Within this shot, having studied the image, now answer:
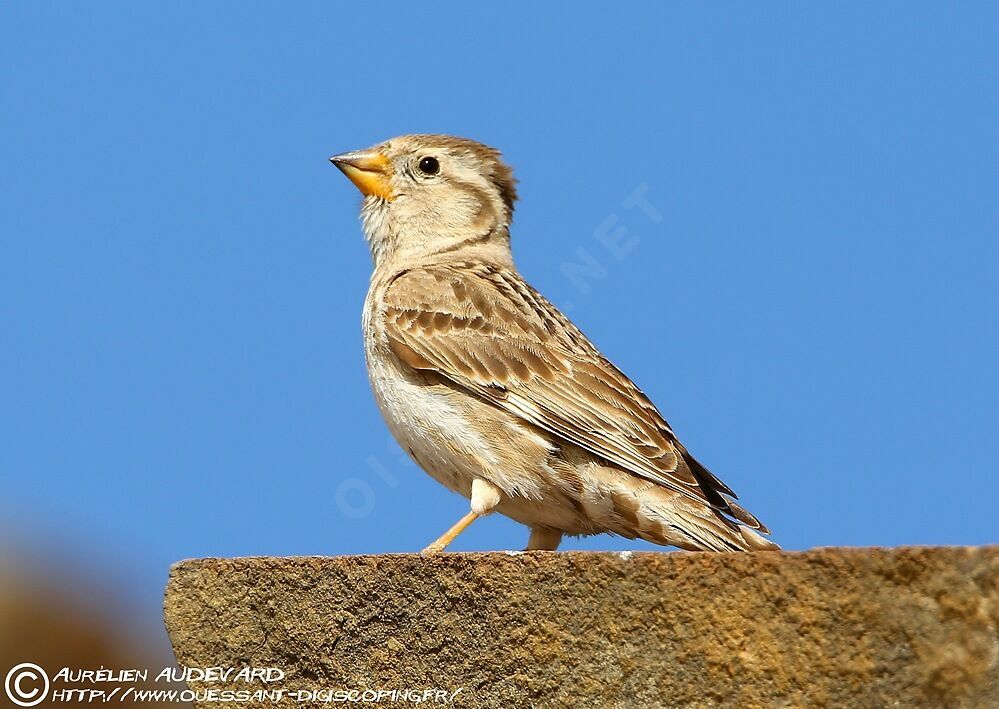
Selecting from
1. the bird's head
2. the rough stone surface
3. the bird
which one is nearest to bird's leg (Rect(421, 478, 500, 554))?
the bird

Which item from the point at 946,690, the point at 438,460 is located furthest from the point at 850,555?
the point at 438,460

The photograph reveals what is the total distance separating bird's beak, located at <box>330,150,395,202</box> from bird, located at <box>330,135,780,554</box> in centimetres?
56

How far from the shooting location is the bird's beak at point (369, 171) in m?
8.45

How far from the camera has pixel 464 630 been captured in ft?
17.6

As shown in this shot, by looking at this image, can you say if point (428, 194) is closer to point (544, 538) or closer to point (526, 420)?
point (526, 420)

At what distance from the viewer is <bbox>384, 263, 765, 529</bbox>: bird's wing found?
6.86 m

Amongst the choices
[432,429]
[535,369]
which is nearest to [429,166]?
[535,369]

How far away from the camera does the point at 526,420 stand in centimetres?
696

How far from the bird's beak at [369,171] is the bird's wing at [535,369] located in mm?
792

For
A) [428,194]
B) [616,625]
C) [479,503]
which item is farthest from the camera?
[428,194]

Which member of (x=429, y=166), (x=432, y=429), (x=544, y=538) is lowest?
(x=544, y=538)

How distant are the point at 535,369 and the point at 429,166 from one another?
1860mm

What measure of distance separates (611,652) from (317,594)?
3.91ft

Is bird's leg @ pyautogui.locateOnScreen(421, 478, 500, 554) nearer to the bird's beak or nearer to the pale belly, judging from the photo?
the pale belly
